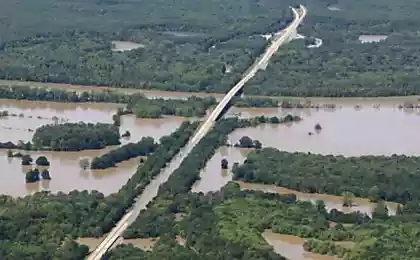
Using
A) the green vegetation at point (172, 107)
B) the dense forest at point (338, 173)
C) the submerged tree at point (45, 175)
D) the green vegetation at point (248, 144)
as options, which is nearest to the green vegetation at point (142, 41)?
the green vegetation at point (172, 107)

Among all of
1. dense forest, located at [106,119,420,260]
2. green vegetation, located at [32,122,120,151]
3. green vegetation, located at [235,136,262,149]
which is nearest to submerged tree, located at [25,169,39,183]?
green vegetation, located at [32,122,120,151]

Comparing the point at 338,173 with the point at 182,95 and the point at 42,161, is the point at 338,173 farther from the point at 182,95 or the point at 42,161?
the point at 182,95

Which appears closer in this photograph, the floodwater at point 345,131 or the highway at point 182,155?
the highway at point 182,155

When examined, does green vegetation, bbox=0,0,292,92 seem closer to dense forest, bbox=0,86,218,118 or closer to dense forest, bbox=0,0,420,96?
dense forest, bbox=0,0,420,96

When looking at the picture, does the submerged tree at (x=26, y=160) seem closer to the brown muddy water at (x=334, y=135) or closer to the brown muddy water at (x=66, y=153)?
the brown muddy water at (x=66, y=153)

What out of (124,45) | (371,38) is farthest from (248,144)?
(371,38)

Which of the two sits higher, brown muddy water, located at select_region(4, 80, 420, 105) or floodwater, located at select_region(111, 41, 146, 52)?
floodwater, located at select_region(111, 41, 146, 52)
